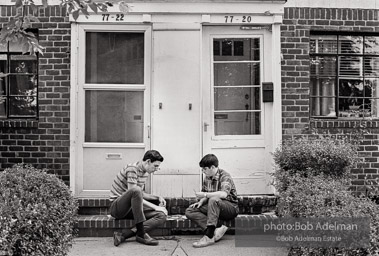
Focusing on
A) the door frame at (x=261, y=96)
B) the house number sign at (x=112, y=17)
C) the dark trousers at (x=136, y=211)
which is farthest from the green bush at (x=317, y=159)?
the house number sign at (x=112, y=17)

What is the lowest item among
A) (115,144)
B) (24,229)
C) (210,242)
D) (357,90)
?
(210,242)

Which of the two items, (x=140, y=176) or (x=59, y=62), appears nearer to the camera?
(x=140, y=176)

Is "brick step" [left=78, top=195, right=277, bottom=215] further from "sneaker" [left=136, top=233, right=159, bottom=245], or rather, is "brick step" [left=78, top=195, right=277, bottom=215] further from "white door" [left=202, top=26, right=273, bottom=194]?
"sneaker" [left=136, top=233, right=159, bottom=245]

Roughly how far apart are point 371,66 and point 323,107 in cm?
100

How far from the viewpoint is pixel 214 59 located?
7.29 metres

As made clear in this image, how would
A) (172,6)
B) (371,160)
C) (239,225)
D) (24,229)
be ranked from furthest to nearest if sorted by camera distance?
(371,160) < (172,6) < (239,225) < (24,229)

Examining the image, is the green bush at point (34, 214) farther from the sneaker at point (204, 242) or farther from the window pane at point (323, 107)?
the window pane at point (323, 107)

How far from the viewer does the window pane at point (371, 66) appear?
298 inches

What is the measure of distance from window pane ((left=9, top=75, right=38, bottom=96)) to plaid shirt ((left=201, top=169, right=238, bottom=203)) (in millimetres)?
3012

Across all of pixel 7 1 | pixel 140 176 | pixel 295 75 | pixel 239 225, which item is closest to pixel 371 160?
pixel 295 75

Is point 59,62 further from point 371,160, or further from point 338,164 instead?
point 371,160

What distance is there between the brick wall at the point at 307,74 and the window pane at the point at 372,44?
6.5 inches

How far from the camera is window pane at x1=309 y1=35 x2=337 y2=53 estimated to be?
24.5 ft

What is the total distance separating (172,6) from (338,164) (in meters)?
3.15
